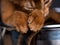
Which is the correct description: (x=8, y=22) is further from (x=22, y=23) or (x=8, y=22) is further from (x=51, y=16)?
(x=51, y=16)

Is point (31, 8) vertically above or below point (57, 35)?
above

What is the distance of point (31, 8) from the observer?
661 millimetres

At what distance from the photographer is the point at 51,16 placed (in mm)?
733

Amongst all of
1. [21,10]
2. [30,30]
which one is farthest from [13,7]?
[30,30]

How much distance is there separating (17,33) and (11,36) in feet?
0.15

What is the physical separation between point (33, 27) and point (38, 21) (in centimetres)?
3

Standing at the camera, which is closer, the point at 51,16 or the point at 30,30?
the point at 30,30

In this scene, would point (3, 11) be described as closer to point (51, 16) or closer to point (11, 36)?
point (11, 36)

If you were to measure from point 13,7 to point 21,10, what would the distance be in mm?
42

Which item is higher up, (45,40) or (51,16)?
(51,16)

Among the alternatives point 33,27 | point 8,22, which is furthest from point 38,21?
point 8,22

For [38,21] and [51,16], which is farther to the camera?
[51,16]

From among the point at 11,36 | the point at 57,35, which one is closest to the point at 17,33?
the point at 11,36

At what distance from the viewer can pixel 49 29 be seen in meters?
0.67
